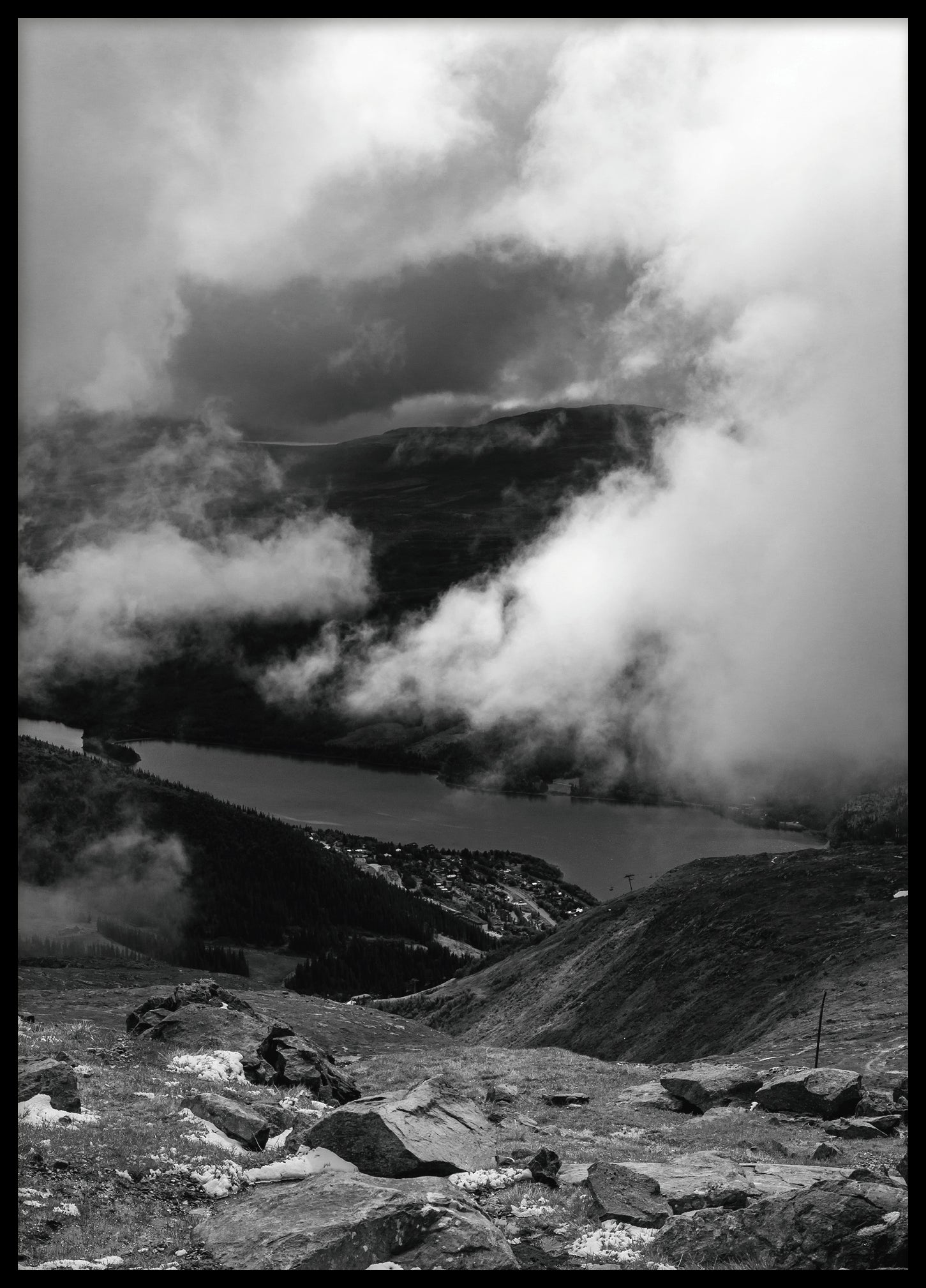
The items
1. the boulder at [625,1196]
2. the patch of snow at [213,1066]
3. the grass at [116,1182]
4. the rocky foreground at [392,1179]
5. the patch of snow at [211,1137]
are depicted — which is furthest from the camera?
the patch of snow at [213,1066]

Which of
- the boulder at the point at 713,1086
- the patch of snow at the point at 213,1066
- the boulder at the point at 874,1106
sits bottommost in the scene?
the boulder at the point at 713,1086

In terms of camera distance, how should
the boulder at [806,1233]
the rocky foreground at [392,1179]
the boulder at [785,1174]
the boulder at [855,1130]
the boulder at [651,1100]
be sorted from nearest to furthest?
1. the boulder at [806,1233]
2. the rocky foreground at [392,1179]
3. the boulder at [785,1174]
4. the boulder at [855,1130]
5. the boulder at [651,1100]

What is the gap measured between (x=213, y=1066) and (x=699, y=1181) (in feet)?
75.0

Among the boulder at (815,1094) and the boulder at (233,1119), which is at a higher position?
the boulder at (233,1119)

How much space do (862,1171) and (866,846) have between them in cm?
13879

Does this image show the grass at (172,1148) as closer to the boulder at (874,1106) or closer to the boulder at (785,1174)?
the boulder at (785,1174)

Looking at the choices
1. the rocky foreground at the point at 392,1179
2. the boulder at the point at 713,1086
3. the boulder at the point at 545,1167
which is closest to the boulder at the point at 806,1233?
the rocky foreground at the point at 392,1179

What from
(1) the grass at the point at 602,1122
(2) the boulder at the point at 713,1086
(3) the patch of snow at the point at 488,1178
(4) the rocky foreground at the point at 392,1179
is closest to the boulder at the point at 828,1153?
(4) the rocky foreground at the point at 392,1179

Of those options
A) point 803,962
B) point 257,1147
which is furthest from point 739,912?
point 257,1147

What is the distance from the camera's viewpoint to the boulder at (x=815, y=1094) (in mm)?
43250

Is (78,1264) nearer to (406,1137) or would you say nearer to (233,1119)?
(406,1137)

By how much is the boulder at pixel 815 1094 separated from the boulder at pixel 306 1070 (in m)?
19.5

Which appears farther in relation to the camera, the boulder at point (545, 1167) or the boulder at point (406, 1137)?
the boulder at point (545, 1167)
